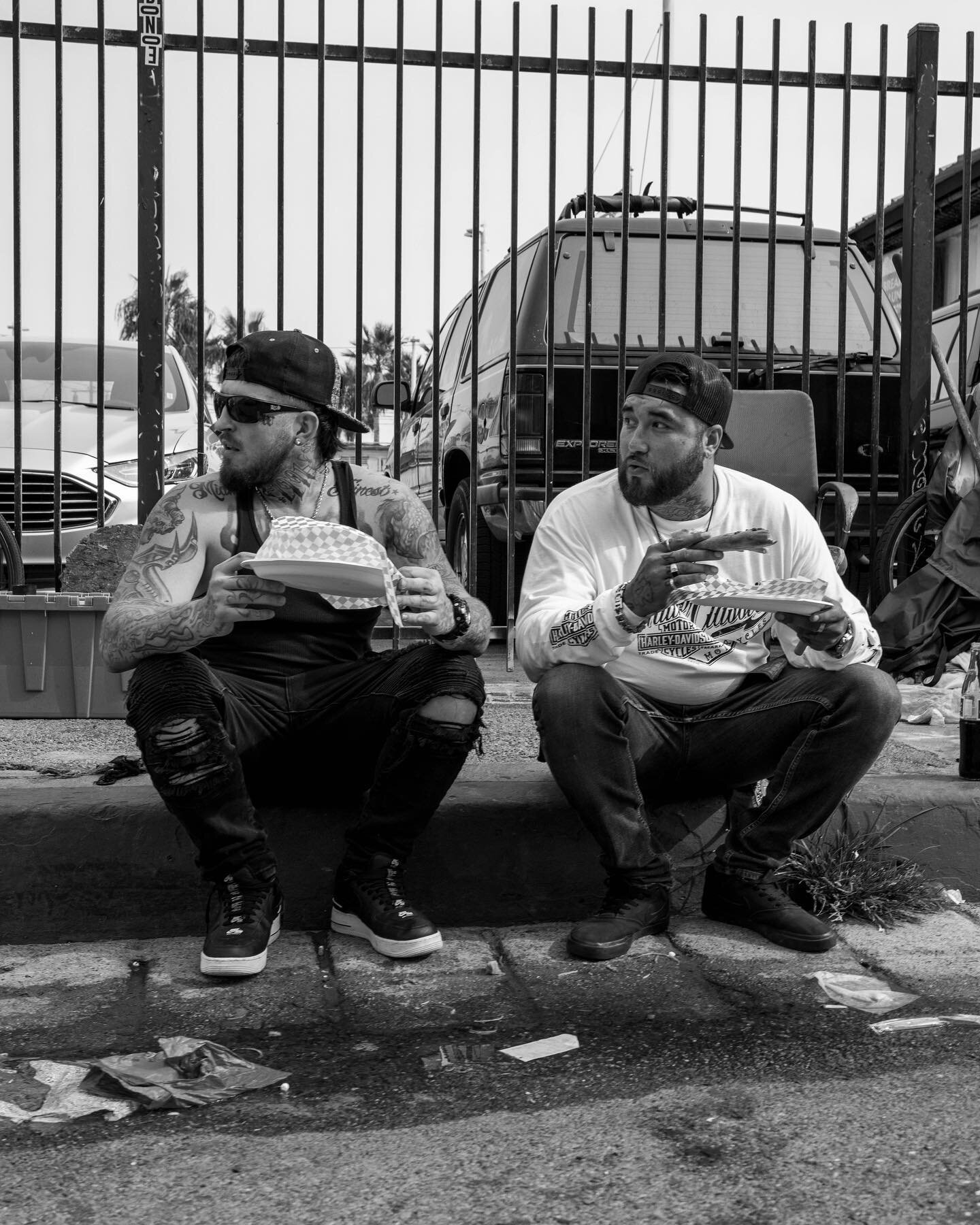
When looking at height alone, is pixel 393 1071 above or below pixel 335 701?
below

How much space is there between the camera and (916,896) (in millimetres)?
3471

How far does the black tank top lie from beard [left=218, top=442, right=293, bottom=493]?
0.03 metres

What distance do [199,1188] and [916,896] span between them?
2105 mm

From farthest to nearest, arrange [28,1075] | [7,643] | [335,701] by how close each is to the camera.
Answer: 1. [7,643]
2. [335,701]
3. [28,1075]

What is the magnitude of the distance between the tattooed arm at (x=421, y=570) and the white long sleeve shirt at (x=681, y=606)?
153 mm

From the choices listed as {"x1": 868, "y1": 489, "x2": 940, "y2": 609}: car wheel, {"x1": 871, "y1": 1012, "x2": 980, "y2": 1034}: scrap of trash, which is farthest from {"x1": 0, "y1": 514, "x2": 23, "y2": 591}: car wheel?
{"x1": 871, "y1": 1012, "x2": 980, "y2": 1034}: scrap of trash

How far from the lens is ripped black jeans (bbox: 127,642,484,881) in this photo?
2.96 metres

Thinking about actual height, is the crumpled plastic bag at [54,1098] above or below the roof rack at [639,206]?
below

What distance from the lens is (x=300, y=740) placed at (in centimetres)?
325

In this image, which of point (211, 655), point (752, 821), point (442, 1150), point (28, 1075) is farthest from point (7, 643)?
point (442, 1150)

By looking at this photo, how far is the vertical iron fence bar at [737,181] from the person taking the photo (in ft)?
17.7

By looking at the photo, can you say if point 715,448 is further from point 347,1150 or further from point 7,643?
point 7,643

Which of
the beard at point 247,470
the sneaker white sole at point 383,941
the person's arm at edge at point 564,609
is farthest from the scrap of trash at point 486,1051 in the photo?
the beard at point 247,470

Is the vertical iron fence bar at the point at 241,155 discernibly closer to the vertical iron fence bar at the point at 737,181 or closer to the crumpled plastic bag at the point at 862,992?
the vertical iron fence bar at the point at 737,181
